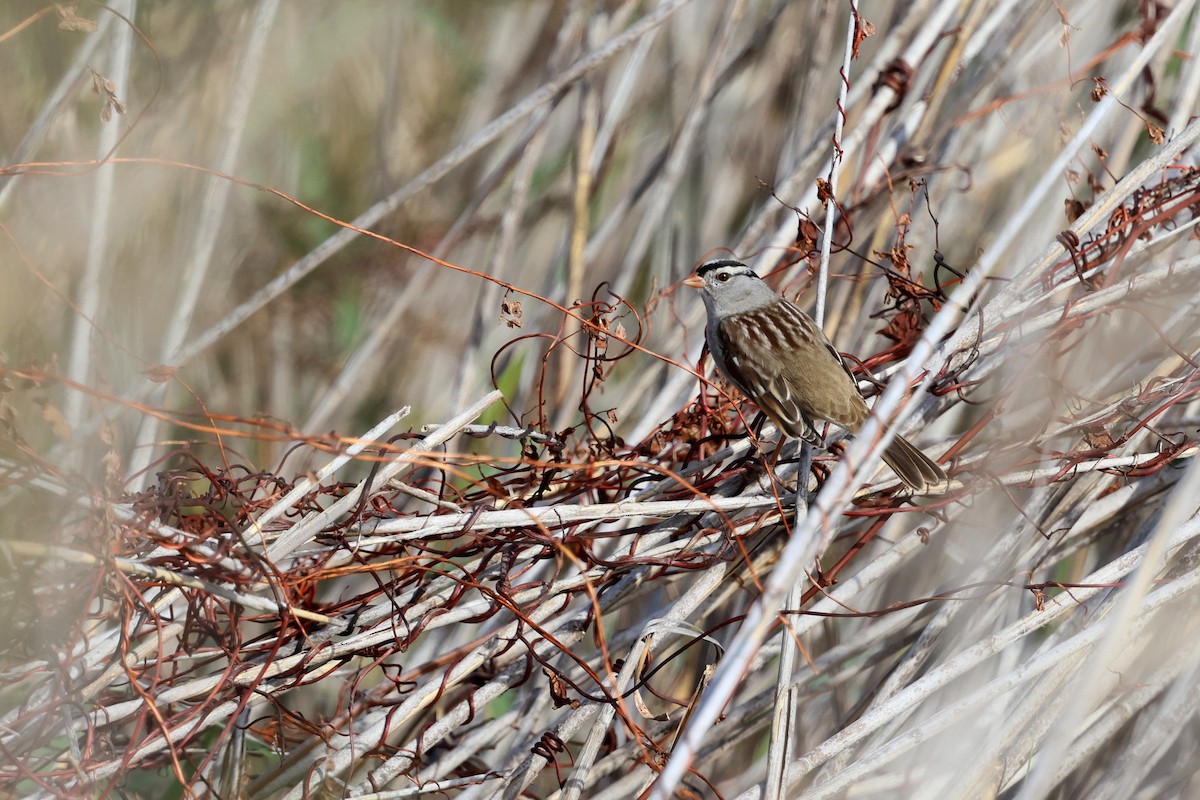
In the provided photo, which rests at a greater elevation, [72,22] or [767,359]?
[72,22]

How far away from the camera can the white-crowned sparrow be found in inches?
84.9

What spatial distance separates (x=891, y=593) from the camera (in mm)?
2645

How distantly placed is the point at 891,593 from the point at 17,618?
6.38ft

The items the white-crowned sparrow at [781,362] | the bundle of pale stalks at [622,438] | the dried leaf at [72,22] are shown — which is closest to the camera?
the bundle of pale stalks at [622,438]

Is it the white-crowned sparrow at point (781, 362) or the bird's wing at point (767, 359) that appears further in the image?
the bird's wing at point (767, 359)

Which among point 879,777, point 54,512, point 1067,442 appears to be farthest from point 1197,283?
point 54,512

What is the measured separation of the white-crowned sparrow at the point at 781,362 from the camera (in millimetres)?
2156

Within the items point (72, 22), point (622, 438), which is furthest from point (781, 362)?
point (72, 22)

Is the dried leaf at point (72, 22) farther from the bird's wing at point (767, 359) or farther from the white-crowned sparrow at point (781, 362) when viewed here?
the bird's wing at point (767, 359)

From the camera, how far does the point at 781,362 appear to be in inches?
98.6

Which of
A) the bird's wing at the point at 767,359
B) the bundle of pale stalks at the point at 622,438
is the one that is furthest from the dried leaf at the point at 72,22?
the bird's wing at the point at 767,359

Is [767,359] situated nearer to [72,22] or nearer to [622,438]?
[622,438]

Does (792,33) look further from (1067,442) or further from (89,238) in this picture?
(89,238)

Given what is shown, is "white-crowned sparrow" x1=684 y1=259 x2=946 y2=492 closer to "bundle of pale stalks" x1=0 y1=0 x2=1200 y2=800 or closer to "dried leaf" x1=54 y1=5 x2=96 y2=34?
"bundle of pale stalks" x1=0 y1=0 x2=1200 y2=800
